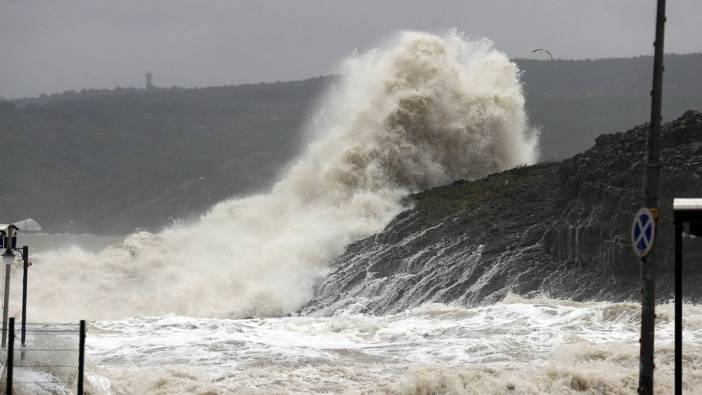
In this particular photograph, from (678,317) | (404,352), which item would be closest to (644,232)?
(678,317)

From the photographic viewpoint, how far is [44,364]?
13297 millimetres

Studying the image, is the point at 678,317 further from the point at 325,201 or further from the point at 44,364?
the point at 325,201

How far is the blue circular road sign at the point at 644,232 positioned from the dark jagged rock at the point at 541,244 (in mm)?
11770

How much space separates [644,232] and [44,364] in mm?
7069

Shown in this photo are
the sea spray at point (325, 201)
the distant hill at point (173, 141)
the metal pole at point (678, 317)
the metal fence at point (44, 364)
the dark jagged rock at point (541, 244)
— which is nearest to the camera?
the metal pole at point (678, 317)

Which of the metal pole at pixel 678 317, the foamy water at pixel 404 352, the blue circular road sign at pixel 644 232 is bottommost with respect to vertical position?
the foamy water at pixel 404 352

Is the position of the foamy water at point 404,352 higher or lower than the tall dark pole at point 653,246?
lower

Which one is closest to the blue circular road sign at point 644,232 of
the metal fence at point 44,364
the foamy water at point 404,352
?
the foamy water at point 404,352

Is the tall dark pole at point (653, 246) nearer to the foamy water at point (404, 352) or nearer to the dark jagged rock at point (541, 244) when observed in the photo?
the foamy water at point (404, 352)

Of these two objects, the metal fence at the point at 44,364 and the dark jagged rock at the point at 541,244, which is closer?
the metal fence at the point at 44,364

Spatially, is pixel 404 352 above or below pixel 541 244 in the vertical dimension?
below

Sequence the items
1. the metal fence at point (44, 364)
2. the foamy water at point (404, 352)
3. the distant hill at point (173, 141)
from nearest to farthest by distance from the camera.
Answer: the metal fence at point (44, 364) < the foamy water at point (404, 352) < the distant hill at point (173, 141)

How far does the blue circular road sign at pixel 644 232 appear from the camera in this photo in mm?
10461

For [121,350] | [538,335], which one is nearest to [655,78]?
[538,335]
